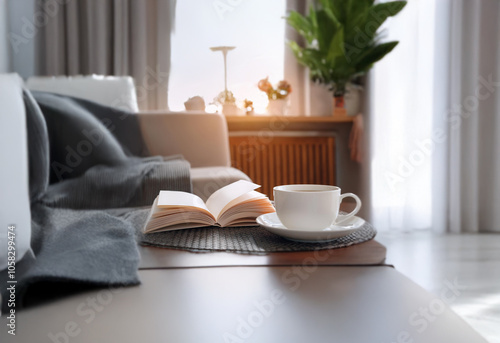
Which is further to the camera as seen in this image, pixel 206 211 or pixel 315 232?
pixel 206 211

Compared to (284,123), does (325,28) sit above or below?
above

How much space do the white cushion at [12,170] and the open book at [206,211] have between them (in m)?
0.24

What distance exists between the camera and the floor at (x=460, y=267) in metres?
1.47

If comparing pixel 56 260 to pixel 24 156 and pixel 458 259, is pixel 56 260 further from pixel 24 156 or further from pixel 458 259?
pixel 458 259

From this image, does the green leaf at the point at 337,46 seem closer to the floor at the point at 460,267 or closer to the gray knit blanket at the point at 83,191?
the floor at the point at 460,267

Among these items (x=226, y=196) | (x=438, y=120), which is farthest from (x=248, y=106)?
(x=226, y=196)

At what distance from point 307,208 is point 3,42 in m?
2.50

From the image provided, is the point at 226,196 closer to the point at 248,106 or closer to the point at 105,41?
the point at 248,106

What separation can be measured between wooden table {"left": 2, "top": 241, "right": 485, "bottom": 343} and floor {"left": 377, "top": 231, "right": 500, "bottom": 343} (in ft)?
2.88

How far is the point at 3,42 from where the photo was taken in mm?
2600

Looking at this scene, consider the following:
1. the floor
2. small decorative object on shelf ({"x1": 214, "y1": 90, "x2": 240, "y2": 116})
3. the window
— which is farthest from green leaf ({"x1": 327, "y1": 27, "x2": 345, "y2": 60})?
the floor

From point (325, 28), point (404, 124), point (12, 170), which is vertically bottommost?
point (12, 170)

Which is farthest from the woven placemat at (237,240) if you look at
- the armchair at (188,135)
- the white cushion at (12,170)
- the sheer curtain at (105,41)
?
the sheer curtain at (105,41)

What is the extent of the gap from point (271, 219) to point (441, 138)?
7.93 ft
